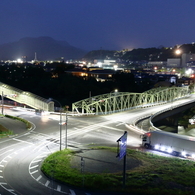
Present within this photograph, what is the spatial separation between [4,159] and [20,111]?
24293 mm

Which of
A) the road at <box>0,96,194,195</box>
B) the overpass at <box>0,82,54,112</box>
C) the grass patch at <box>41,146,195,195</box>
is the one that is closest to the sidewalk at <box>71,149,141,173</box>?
the grass patch at <box>41,146,195,195</box>

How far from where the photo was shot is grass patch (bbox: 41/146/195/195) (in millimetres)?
16641

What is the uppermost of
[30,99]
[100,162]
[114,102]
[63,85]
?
[63,85]

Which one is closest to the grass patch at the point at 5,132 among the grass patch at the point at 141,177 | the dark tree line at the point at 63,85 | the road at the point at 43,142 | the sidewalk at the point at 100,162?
the road at the point at 43,142

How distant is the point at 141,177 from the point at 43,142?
13.5 metres

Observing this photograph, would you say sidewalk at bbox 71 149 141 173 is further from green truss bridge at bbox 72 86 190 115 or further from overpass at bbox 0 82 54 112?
overpass at bbox 0 82 54 112

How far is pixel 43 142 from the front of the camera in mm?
28125

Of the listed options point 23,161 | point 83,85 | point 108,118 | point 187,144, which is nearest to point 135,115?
point 108,118

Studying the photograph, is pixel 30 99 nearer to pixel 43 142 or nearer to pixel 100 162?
pixel 43 142

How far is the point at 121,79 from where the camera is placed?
96.3m

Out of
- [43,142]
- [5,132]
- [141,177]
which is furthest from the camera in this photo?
[5,132]

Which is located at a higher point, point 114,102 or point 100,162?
point 114,102

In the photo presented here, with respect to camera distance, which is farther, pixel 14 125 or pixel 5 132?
pixel 14 125

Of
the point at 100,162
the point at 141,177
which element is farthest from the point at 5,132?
the point at 141,177
